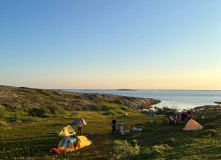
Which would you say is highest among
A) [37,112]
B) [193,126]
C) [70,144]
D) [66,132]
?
[193,126]

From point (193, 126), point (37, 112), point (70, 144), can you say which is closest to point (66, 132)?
point (70, 144)

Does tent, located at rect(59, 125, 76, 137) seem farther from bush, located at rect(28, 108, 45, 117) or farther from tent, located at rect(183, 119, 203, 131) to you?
bush, located at rect(28, 108, 45, 117)

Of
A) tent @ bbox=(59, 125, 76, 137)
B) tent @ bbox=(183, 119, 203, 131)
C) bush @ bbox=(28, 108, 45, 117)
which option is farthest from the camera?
bush @ bbox=(28, 108, 45, 117)

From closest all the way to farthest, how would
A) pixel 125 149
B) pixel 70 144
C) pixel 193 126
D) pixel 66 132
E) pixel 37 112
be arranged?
1. pixel 125 149
2. pixel 70 144
3. pixel 66 132
4. pixel 193 126
5. pixel 37 112

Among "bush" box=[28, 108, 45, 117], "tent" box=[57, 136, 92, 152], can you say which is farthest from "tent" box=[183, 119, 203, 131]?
"bush" box=[28, 108, 45, 117]

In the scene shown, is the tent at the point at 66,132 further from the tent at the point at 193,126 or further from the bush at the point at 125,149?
the tent at the point at 193,126

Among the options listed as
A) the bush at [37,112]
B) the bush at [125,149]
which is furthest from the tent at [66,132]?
the bush at [37,112]

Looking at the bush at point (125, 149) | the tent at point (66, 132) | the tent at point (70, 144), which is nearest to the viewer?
the bush at point (125, 149)

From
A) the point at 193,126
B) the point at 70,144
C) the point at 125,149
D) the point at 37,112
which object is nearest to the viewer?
the point at 125,149

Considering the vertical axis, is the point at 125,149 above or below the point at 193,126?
above

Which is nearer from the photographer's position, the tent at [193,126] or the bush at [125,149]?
the bush at [125,149]

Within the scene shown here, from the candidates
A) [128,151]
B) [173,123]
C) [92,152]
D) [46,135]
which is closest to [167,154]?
[128,151]

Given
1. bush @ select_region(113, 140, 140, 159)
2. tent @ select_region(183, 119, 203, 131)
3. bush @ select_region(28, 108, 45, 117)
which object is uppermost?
bush @ select_region(113, 140, 140, 159)

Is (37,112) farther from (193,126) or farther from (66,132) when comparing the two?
(193,126)
